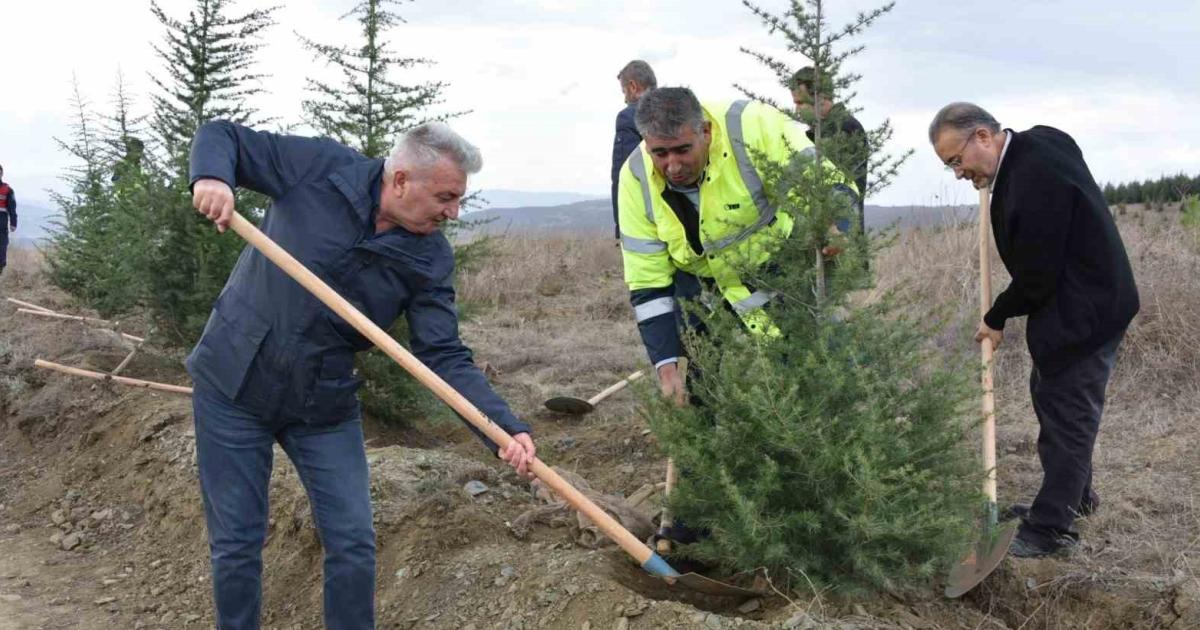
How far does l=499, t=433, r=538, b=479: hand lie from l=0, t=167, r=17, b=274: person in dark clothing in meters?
13.3

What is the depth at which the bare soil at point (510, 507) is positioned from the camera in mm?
3781

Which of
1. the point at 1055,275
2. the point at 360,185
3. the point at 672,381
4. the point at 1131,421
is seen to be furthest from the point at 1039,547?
the point at 360,185

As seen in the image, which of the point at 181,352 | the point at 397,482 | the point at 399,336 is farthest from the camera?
the point at 181,352

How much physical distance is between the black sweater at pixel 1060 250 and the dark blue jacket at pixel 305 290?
2.28 m

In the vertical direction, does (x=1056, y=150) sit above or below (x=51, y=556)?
above

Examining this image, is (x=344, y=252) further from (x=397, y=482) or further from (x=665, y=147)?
(x=397, y=482)

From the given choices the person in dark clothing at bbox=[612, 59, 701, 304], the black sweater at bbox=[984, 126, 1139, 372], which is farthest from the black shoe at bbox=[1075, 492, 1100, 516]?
the person in dark clothing at bbox=[612, 59, 701, 304]

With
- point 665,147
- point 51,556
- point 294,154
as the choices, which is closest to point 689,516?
point 665,147

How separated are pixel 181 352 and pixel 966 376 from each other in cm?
621

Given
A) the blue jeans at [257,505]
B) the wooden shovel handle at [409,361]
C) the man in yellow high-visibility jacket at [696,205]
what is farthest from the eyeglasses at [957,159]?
the blue jeans at [257,505]

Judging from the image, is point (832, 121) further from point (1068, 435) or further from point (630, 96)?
point (630, 96)

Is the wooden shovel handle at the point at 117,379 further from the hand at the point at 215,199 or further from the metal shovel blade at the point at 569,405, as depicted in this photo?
the hand at the point at 215,199

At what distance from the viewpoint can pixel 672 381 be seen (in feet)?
13.3

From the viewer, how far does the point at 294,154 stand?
3.33m
